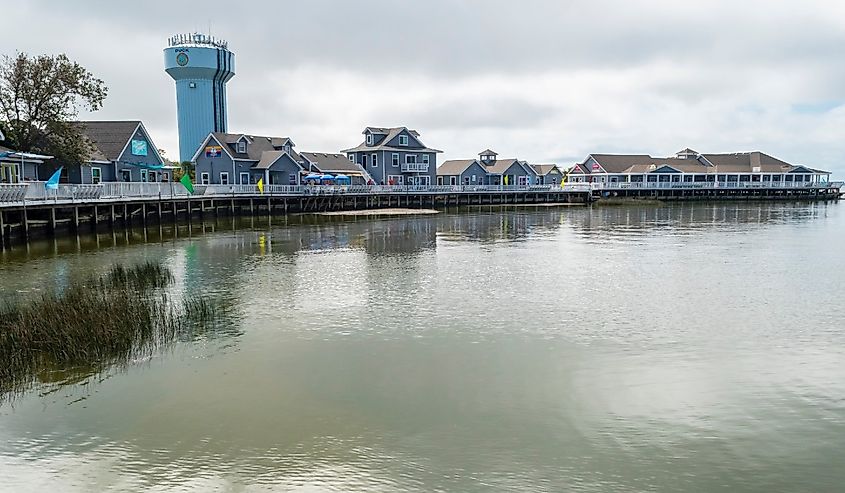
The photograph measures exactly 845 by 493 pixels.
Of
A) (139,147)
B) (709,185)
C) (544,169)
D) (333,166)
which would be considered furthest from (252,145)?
(544,169)

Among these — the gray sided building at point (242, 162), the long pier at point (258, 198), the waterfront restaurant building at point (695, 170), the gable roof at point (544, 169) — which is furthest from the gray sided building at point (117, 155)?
the gable roof at point (544, 169)

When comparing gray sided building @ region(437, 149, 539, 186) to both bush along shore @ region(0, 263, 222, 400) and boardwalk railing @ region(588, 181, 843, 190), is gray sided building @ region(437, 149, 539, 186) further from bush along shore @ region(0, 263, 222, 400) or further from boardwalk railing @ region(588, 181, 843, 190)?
bush along shore @ region(0, 263, 222, 400)

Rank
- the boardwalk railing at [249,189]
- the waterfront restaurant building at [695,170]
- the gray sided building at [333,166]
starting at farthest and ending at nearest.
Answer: the waterfront restaurant building at [695,170]
the gray sided building at [333,166]
the boardwalk railing at [249,189]

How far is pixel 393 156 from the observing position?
3187 inches

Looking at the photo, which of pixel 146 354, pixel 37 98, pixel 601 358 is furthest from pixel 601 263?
pixel 37 98

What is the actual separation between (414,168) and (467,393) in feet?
236

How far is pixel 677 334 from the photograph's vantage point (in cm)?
1536

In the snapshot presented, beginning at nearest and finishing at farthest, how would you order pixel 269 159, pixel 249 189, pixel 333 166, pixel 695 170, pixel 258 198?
pixel 249 189 < pixel 258 198 < pixel 269 159 < pixel 333 166 < pixel 695 170

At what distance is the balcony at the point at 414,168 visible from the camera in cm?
8175

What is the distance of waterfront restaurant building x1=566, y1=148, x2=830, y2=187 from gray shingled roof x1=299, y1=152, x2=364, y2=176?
149ft

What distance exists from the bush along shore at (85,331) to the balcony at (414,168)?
64633 mm

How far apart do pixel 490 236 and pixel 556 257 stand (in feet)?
37.9

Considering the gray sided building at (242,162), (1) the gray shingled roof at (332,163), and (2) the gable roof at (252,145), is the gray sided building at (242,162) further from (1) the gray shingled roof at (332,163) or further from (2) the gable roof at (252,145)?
(1) the gray shingled roof at (332,163)

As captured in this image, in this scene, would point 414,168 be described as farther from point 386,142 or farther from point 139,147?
point 139,147
